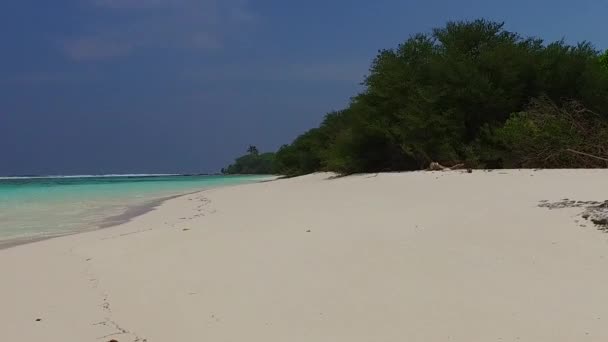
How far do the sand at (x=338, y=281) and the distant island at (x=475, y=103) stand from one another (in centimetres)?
703

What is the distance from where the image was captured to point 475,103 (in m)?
16.5

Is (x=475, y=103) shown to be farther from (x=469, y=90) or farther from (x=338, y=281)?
(x=338, y=281)

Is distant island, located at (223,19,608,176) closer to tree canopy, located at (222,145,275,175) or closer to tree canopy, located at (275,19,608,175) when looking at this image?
tree canopy, located at (275,19,608,175)

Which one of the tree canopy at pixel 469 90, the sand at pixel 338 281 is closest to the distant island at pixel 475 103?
the tree canopy at pixel 469 90

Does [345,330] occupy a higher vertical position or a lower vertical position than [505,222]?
lower

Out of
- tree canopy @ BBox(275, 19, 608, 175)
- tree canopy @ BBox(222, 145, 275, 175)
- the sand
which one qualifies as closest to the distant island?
tree canopy @ BBox(275, 19, 608, 175)

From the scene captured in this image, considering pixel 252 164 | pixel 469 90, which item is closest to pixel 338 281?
pixel 469 90

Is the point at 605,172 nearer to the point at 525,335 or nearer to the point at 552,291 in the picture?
the point at 552,291

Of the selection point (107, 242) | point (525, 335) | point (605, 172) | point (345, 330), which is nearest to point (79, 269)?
point (107, 242)

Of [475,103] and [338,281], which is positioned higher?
[475,103]

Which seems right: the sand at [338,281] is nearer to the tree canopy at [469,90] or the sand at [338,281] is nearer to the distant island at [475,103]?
the distant island at [475,103]

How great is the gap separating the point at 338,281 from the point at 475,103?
46.9 feet

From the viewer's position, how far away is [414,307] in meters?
2.95

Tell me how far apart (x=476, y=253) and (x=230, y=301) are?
1917 millimetres
